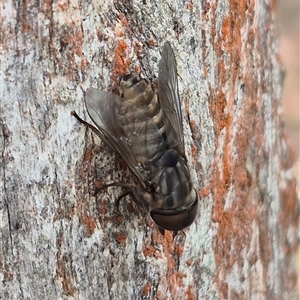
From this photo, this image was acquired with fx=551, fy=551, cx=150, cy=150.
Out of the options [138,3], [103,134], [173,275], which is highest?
[138,3]

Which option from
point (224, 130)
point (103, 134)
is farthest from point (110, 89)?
point (224, 130)

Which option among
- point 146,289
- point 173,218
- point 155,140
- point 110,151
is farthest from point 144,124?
point 146,289

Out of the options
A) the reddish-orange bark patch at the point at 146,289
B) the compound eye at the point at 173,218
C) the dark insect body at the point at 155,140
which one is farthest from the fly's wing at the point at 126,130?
the reddish-orange bark patch at the point at 146,289

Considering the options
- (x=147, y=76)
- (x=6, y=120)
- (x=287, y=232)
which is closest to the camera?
(x=6, y=120)

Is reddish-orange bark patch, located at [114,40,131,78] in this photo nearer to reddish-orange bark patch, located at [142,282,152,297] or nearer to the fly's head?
the fly's head

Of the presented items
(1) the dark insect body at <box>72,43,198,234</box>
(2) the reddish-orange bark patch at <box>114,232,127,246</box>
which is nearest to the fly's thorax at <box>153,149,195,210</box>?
(1) the dark insect body at <box>72,43,198,234</box>

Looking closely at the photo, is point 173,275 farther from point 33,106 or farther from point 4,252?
point 33,106

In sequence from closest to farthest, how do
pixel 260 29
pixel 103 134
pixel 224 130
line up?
pixel 103 134
pixel 224 130
pixel 260 29
